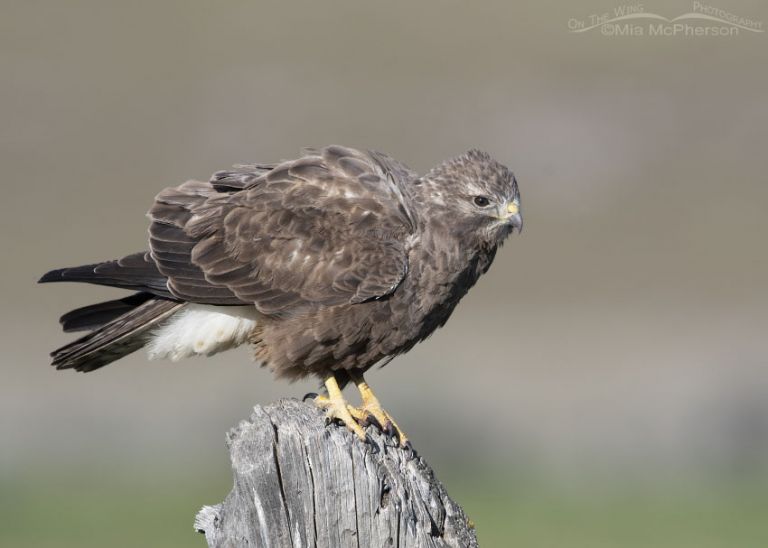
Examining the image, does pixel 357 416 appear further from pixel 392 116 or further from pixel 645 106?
pixel 645 106

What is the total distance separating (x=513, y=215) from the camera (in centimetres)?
836

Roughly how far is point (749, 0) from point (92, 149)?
15.1 meters

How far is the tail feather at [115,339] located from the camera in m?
8.54

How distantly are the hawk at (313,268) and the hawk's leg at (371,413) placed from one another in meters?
0.01

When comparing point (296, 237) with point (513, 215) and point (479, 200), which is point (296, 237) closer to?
point (479, 200)

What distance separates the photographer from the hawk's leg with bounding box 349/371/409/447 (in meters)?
8.05

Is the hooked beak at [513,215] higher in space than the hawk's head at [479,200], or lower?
lower

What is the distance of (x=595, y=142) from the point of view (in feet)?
105

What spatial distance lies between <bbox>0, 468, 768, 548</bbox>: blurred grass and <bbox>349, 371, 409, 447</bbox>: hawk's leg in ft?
27.0

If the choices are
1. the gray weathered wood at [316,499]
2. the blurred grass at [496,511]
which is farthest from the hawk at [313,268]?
the blurred grass at [496,511]

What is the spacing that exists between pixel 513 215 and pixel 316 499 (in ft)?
9.00

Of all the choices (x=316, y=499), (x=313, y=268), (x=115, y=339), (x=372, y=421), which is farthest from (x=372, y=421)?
(x=316, y=499)

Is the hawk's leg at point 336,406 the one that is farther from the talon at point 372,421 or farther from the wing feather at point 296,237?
the wing feather at point 296,237

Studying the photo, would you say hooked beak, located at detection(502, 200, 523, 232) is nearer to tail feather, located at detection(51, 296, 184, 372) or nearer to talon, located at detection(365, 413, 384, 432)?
talon, located at detection(365, 413, 384, 432)
